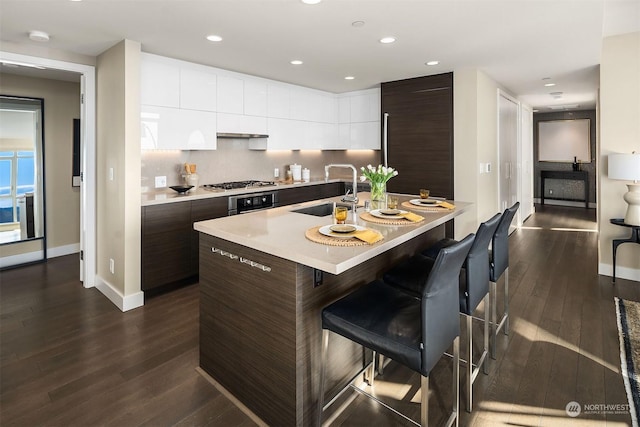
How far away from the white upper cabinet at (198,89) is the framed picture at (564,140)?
8.81 m

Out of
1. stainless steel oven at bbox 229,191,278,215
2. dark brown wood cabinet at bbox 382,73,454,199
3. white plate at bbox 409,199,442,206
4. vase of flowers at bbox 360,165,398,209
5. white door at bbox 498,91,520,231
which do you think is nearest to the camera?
vase of flowers at bbox 360,165,398,209

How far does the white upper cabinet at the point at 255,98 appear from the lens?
4.51 meters

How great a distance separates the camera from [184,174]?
4277 mm

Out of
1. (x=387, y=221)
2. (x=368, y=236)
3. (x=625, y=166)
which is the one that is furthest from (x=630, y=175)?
(x=368, y=236)

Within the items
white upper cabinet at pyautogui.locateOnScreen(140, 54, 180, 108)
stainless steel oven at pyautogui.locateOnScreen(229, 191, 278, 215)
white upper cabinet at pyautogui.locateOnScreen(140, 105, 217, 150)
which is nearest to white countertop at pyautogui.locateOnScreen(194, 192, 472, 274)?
stainless steel oven at pyautogui.locateOnScreen(229, 191, 278, 215)

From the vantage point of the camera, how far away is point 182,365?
7.81ft

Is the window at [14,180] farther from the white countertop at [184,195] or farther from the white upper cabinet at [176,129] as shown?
the white upper cabinet at [176,129]

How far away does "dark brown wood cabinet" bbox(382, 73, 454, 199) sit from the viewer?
462 centimetres

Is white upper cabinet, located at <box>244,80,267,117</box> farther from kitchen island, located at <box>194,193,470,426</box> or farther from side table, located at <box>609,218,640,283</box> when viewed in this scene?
side table, located at <box>609,218,640,283</box>

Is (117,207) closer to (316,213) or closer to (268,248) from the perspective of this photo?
(316,213)

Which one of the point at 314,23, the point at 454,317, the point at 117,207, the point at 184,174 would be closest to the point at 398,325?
the point at 454,317

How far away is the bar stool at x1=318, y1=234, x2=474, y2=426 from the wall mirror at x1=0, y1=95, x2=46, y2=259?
4637 millimetres

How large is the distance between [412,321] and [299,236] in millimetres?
706

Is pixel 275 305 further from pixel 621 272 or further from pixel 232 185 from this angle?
pixel 621 272
